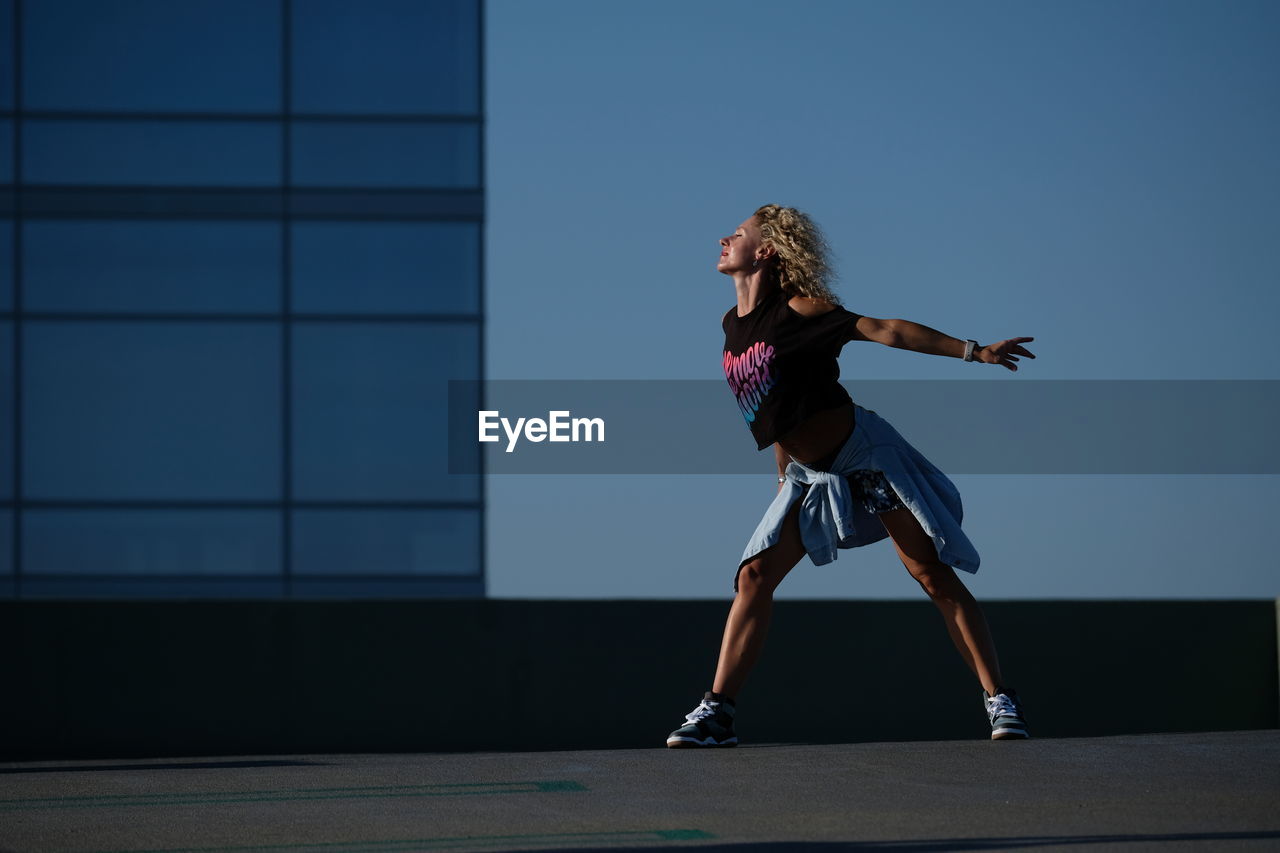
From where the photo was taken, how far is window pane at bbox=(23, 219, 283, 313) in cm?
1875

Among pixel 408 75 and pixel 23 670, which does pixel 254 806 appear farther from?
pixel 408 75

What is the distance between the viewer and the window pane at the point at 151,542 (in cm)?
1805

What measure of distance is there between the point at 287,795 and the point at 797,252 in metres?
2.28

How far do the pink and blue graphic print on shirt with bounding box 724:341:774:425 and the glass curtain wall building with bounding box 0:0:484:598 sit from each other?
12377mm

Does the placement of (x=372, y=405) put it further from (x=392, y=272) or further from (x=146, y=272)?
(x=146, y=272)

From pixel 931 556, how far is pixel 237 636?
10.7ft

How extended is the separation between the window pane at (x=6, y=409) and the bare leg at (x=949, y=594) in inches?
575

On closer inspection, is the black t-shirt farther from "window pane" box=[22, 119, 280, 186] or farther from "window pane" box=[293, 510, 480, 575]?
"window pane" box=[22, 119, 280, 186]

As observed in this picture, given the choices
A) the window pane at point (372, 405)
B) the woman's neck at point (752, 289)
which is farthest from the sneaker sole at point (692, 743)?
the window pane at point (372, 405)

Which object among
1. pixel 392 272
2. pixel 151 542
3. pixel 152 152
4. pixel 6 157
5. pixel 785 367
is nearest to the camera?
pixel 785 367

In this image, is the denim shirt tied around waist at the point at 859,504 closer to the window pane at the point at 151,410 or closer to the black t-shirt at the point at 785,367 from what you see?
the black t-shirt at the point at 785,367

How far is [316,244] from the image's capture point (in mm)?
18922

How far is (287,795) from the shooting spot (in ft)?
16.1

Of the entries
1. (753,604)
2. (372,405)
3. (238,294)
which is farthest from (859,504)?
(238,294)
